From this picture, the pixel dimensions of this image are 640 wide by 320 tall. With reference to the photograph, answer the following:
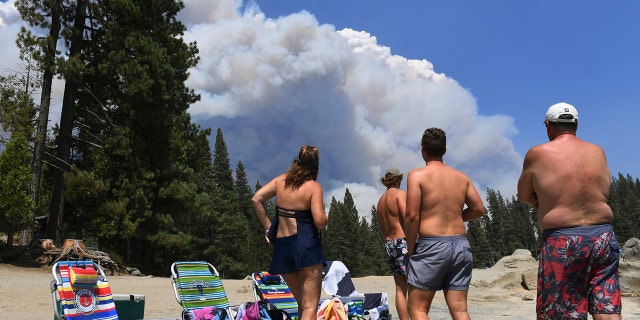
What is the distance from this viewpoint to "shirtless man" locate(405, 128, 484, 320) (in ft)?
11.4

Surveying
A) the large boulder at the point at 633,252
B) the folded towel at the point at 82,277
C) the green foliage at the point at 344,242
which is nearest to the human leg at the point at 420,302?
the folded towel at the point at 82,277

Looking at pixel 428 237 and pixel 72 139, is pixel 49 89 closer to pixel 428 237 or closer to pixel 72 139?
pixel 72 139

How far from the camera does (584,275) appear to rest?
9.75ft

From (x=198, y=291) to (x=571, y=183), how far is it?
4198mm

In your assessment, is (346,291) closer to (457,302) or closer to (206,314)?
(206,314)

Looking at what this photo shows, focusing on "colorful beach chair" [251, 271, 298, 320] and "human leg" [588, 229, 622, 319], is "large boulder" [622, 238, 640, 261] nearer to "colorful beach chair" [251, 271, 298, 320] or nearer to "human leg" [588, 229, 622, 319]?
"colorful beach chair" [251, 271, 298, 320]

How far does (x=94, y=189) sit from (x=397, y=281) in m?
17.9

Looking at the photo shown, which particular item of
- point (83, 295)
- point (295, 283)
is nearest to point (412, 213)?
point (295, 283)

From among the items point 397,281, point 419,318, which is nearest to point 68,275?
point 397,281

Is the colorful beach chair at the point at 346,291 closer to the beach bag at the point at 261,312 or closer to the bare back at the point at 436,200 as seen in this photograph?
the beach bag at the point at 261,312

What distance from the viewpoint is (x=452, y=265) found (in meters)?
3.48

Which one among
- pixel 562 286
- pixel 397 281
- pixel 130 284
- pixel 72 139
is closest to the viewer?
pixel 562 286

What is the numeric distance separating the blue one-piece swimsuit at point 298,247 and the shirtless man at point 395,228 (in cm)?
121

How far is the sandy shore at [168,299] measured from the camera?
8766 mm
